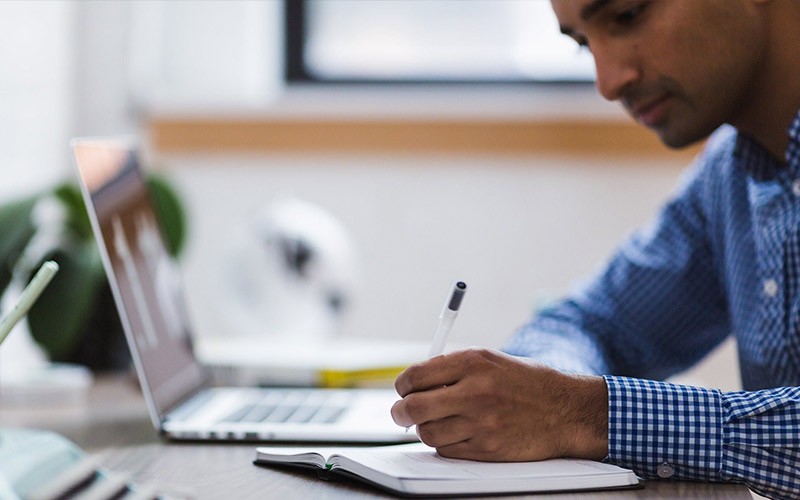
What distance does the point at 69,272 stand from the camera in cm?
138

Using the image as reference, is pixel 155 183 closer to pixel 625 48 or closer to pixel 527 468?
pixel 625 48

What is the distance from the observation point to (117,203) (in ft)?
3.49

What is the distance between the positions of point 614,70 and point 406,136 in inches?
50.1

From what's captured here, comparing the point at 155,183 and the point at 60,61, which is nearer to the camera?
the point at 155,183

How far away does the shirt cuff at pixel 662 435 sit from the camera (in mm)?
793

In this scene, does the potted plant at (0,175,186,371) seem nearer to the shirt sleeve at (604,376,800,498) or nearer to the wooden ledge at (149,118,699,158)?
the shirt sleeve at (604,376,800,498)

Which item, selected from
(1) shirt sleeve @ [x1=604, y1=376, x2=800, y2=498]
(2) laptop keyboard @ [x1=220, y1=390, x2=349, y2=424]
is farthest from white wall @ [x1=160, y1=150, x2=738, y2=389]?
(1) shirt sleeve @ [x1=604, y1=376, x2=800, y2=498]

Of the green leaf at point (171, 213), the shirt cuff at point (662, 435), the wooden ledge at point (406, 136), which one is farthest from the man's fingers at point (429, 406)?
the wooden ledge at point (406, 136)

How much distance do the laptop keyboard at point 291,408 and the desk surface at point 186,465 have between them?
0.10 metres

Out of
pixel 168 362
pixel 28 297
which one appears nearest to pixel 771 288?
pixel 168 362

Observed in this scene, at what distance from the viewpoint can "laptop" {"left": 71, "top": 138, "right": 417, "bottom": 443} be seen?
0.95 meters

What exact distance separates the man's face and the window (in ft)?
4.22

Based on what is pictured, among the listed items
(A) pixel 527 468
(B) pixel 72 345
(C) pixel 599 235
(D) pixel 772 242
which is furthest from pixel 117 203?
(C) pixel 599 235

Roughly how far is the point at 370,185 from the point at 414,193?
0.11 metres
